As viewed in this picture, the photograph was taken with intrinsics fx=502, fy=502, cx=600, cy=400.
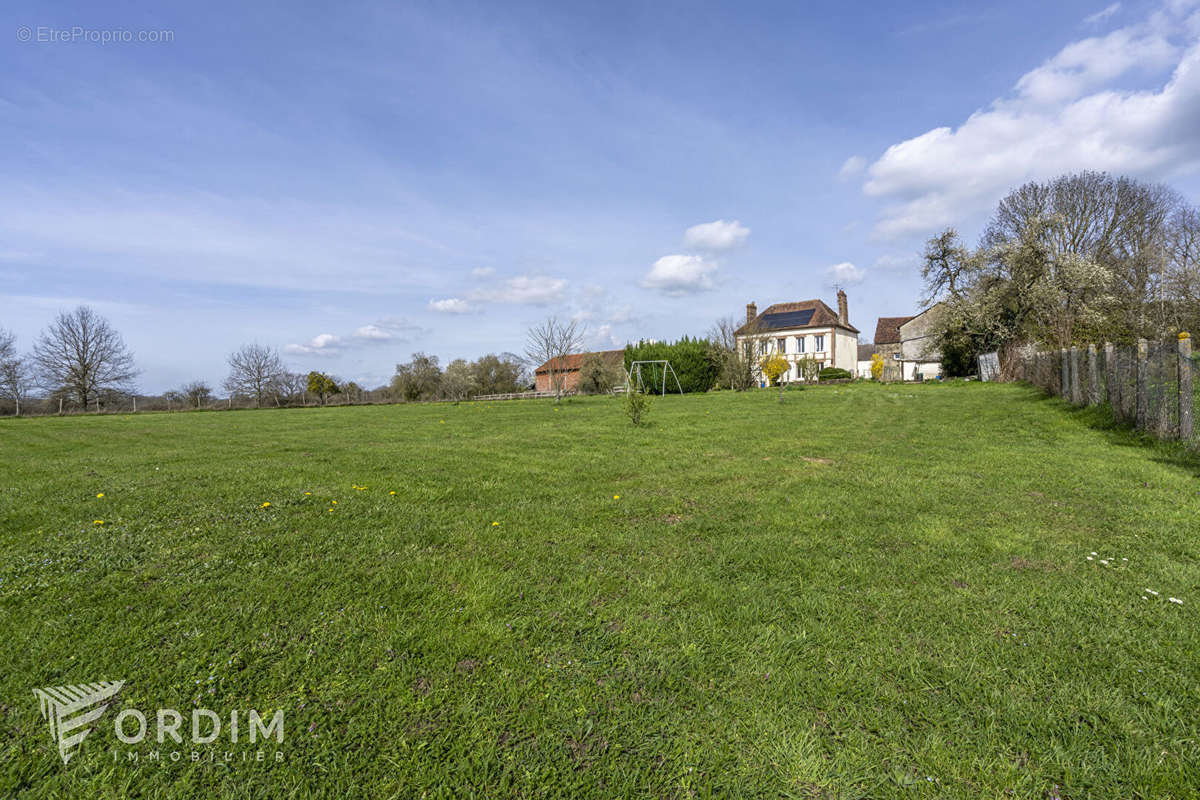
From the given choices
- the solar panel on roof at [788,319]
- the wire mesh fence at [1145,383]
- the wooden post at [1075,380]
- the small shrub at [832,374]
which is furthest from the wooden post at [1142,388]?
the solar panel on roof at [788,319]

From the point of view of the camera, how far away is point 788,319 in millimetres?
54250

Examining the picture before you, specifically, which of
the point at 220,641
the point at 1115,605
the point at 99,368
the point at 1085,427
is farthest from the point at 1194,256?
the point at 99,368

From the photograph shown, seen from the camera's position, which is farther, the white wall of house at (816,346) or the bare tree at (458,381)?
the white wall of house at (816,346)

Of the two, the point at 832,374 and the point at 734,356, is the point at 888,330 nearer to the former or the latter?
the point at 832,374

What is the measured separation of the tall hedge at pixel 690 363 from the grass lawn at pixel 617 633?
1281 inches

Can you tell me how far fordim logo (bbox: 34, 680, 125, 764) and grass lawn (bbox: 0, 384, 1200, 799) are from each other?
0.05 metres

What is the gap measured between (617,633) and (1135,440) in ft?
34.4

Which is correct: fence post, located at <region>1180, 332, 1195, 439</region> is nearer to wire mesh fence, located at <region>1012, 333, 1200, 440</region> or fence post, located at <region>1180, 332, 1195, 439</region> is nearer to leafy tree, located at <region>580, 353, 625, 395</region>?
wire mesh fence, located at <region>1012, 333, 1200, 440</region>

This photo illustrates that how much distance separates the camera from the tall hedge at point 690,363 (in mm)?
38625

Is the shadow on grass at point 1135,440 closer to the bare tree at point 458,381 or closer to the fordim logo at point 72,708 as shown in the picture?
the fordim logo at point 72,708

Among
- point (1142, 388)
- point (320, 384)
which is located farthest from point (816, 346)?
point (320, 384)

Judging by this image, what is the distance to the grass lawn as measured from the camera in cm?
211

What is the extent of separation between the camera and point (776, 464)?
7.87 metres

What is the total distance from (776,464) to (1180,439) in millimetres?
6036
